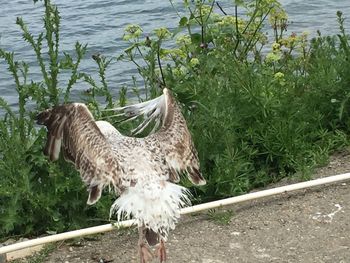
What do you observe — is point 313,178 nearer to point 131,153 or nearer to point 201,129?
point 201,129

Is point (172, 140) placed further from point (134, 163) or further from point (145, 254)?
point (145, 254)

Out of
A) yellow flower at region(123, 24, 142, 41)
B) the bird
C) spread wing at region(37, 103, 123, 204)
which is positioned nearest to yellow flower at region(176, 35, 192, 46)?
yellow flower at region(123, 24, 142, 41)

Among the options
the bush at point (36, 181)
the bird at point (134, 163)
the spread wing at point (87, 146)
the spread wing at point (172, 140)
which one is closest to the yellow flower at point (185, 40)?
the bush at point (36, 181)

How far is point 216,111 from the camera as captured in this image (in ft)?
21.9

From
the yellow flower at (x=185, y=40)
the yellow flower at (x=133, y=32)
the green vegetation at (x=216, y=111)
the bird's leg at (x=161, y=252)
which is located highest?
the yellow flower at (x=133, y=32)

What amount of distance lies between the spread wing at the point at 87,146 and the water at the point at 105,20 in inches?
207

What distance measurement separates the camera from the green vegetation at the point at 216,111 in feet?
20.4

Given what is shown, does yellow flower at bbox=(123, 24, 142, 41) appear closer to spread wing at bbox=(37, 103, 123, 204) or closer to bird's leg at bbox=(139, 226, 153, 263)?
spread wing at bbox=(37, 103, 123, 204)

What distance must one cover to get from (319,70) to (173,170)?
8.62 feet

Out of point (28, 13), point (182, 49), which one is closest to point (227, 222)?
point (182, 49)

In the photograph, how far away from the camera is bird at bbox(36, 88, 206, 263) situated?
513cm

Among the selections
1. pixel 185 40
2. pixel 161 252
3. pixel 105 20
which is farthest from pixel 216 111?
pixel 105 20

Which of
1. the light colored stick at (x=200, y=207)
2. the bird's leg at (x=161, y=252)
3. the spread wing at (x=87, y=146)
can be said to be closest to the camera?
the spread wing at (x=87, y=146)

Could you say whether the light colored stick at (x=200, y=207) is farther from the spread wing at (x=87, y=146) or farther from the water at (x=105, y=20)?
the water at (x=105, y=20)
